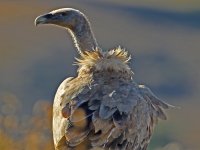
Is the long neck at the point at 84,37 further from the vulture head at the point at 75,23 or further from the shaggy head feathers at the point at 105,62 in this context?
the shaggy head feathers at the point at 105,62

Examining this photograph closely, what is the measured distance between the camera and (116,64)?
482 inches

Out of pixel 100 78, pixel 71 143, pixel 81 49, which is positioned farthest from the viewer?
pixel 81 49

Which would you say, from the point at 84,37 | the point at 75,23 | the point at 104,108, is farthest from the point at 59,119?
the point at 75,23

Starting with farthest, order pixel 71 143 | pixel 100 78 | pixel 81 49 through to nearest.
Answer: pixel 81 49
pixel 100 78
pixel 71 143

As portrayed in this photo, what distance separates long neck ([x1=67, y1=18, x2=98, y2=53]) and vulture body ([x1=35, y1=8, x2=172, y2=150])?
1.53m

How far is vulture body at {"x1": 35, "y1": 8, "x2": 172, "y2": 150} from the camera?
11.4 metres

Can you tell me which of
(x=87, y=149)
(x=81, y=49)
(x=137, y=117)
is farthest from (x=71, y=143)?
(x=81, y=49)

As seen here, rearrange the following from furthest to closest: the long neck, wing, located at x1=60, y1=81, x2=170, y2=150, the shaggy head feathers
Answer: the long neck, the shaggy head feathers, wing, located at x1=60, y1=81, x2=170, y2=150

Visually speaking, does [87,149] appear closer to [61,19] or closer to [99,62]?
[99,62]

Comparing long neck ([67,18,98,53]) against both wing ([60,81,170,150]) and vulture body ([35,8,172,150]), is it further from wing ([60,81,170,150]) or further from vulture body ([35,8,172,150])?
wing ([60,81,170,150])

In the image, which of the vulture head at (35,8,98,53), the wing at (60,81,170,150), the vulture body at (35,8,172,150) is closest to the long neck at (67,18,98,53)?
the vulture head at (35,8,98,53)

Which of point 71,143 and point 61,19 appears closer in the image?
point 71,143

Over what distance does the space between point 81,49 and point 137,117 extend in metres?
2.45

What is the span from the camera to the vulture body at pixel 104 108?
11.4 metres
